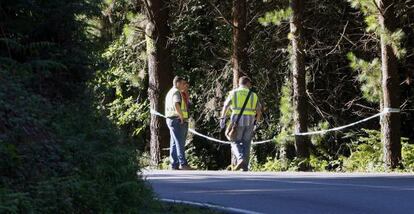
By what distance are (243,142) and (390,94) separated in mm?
3798

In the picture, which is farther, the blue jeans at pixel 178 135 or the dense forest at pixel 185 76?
the blue jeans at pixel 178 135

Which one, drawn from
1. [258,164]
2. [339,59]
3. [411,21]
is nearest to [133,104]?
[258,164]

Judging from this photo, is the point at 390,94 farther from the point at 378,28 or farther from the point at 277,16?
the point at 277,16

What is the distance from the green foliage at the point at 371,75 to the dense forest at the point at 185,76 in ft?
0.12

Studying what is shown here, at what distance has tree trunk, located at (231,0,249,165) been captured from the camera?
886 inches

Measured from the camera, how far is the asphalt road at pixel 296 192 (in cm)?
969

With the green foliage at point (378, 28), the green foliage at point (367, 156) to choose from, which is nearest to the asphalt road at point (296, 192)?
the green foliage at point (378, 28)

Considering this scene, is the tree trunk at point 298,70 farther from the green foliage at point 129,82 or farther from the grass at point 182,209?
the grass at point 182,209

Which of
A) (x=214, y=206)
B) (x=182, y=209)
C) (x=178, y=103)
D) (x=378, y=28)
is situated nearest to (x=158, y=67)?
(x=178, y=103)

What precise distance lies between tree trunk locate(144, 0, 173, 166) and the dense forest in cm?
4

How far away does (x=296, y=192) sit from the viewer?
444 inches

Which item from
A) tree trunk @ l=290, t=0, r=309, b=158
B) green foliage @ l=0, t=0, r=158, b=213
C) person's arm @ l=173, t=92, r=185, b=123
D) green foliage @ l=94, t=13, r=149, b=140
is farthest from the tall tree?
green foliage @ l=0, t=0, r=158, b=213

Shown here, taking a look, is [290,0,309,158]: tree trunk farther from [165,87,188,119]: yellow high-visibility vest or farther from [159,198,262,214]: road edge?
[159,198,262,214]: road edge

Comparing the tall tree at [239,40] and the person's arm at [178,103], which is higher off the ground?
the tall tree at [239,40]
